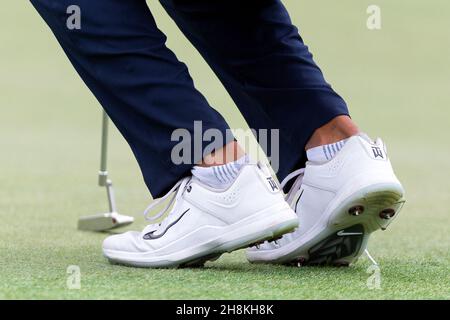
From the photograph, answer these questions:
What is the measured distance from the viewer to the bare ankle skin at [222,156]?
1329mm

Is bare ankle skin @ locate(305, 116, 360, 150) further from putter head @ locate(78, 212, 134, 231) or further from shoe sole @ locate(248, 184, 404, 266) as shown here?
putter head @ locate(78, 212, 134, 231)

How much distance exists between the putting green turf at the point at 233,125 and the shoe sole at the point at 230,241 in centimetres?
3

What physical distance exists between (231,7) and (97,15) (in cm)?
20

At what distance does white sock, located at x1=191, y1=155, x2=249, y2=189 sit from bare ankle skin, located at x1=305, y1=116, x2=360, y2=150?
14cm

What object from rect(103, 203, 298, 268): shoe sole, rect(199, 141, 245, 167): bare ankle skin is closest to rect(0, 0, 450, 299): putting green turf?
rect(103, 203, 298, 268): shoe sole

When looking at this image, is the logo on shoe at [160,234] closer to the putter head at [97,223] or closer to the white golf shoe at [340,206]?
the white golf shoe at [340,206]

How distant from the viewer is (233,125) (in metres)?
4.73

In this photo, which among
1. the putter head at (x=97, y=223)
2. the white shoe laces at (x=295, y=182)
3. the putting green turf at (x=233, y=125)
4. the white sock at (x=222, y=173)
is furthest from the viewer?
the putter head at (x=97, y=223)

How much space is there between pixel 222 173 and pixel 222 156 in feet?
0.08

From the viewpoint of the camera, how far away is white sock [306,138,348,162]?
4.55ft

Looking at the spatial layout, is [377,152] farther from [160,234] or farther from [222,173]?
[160,234]

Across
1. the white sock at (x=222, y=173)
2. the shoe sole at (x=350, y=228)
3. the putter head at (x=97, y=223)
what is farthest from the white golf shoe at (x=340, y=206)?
the putter head at (x=97, y=223)
